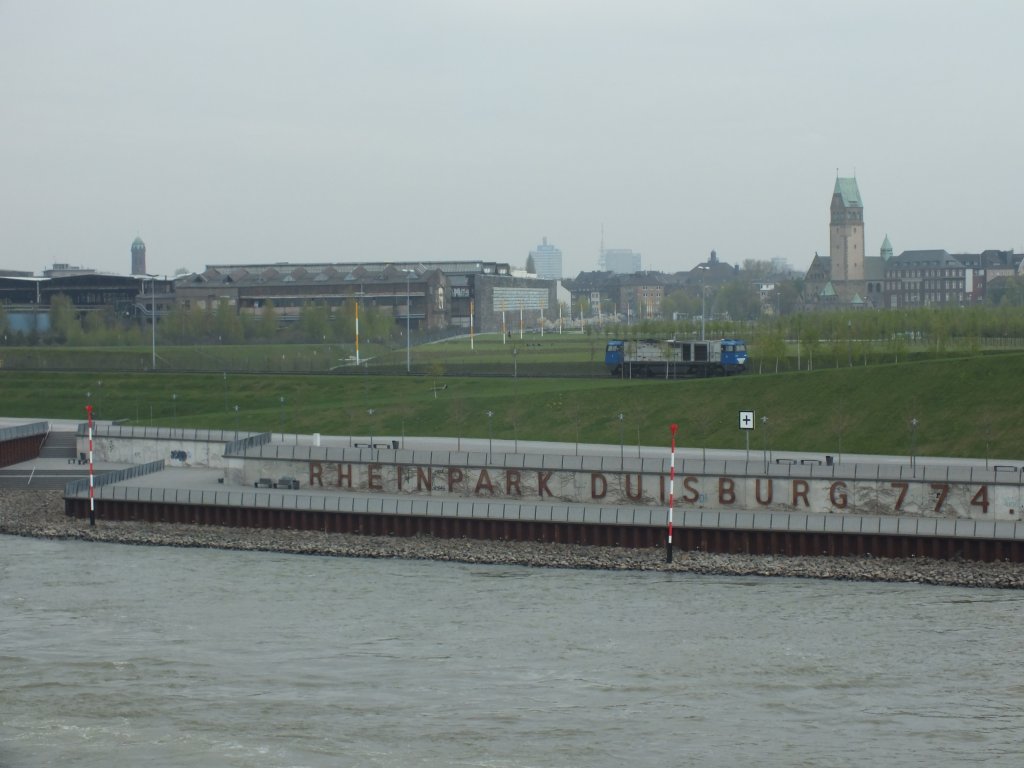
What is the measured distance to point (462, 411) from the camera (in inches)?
3142

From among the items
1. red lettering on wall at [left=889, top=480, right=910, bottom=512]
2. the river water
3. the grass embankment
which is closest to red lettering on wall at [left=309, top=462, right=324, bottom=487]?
the river water

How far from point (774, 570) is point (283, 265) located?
14675cm

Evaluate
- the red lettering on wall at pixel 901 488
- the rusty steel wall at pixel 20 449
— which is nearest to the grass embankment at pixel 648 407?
the rusty steel wall at pixel 20 449

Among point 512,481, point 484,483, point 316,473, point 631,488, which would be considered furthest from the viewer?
point 316,473

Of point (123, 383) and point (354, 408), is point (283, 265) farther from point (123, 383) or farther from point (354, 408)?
point (354, 408)

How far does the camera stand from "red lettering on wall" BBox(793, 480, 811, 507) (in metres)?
56.0

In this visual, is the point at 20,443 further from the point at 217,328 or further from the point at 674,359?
the point at 217,328

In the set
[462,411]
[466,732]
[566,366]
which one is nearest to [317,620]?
[466,732]

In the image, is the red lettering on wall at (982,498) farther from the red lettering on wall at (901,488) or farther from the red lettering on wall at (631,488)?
the red lettering on wall at (631,488)

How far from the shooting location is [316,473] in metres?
63.2

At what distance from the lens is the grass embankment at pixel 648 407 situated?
68875 mm

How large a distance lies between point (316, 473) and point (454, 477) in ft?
21.0

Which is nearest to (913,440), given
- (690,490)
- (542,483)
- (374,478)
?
(690,490)

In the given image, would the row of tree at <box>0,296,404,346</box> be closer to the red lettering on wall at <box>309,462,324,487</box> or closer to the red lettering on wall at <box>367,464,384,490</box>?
the red lettering on wall at <box>309,462,324,487</box>
